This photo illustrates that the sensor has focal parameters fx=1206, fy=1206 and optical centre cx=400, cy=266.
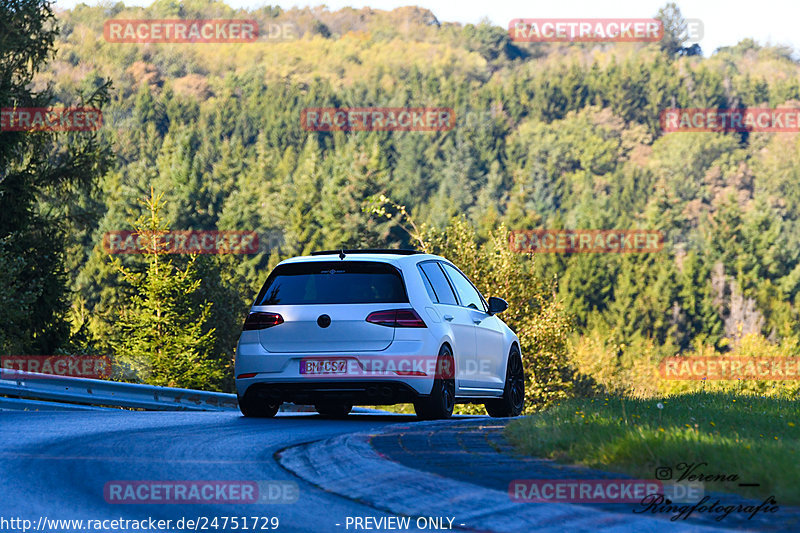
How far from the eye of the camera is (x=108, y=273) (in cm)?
7912

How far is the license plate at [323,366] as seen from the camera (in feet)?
41.1

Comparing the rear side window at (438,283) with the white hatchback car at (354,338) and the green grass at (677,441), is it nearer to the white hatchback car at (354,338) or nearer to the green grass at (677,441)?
the white hatchback car at (354,338)

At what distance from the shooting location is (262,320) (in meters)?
12.9

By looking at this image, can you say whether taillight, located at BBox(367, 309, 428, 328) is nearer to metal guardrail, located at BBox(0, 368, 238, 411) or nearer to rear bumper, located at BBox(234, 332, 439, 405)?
rear bumper, located at BBox(234, 332, 439, 405)

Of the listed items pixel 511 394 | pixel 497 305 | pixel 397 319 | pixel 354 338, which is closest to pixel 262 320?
pixel 354 338

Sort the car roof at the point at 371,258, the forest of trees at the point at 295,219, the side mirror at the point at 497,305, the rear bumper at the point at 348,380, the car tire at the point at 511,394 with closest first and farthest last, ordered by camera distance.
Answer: the rear bumper at the point at 348,380 → the car roof at the point at 371,258 → the side mirror at the point at 497,305 → the car tire at the point at 511,394 → the forest of trees at the point at 295,219

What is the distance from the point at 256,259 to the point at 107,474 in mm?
85182

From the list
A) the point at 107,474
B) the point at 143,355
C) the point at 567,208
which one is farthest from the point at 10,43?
the point at 567,208

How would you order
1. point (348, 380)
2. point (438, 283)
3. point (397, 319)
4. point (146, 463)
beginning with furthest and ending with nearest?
point (438, 283) → point (397, 319) → point (348, 380) → point (146, 463)

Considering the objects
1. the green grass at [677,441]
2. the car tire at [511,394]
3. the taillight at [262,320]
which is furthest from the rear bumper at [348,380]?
the car tire at [511,394]

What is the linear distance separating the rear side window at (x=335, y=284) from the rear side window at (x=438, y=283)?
2.23 feet

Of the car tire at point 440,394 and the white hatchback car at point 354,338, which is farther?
the car tire at point 440,394

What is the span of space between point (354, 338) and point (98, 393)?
492 cm

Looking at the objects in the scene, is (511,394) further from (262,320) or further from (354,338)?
(262,320)
